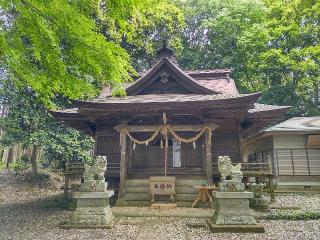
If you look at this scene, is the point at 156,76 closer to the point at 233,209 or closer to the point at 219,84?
the point at 219,84

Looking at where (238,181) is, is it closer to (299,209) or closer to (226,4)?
(299,209)

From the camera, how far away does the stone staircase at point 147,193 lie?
11250 mm

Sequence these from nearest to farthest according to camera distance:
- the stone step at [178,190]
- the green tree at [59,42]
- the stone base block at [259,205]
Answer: the green tree at [59,42], the stone base block at [259,205], the stone step at [178,190]

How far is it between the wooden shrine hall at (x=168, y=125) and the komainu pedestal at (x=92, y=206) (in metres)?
3.34

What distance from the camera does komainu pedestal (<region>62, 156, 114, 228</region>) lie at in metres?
7.80

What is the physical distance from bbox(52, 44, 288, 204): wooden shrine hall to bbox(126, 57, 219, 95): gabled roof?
51 millimetres

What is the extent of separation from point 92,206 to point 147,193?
3.95 metres

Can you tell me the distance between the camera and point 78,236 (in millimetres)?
6863

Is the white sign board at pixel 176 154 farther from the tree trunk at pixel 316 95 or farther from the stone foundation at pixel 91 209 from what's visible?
the tree trunk at pixel 316 95

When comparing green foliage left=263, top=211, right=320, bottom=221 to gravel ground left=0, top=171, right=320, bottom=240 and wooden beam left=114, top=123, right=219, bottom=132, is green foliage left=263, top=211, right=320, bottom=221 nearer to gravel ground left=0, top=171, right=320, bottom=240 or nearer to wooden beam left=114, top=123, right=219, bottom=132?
gravel ground left=0, top=171, right=320, bottom=240

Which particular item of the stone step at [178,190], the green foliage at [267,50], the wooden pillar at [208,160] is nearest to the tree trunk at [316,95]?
the green foliage at [267,50]

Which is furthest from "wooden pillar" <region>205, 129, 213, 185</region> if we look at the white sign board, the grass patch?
the grass patch

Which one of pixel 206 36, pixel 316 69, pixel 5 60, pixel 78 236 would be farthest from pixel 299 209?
pixel 206 36

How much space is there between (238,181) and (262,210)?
2.75m
